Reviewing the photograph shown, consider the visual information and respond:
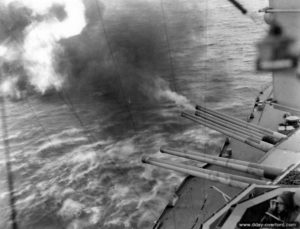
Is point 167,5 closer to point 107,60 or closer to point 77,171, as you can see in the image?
point 107,60

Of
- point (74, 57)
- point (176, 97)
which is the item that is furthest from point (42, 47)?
point (176, 97)

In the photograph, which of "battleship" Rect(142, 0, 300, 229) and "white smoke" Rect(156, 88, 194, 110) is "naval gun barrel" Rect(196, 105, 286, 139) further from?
"white smoke" Rect(156, 88, 194, 110)

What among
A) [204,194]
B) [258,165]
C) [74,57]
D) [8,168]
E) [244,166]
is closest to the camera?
[258,165]

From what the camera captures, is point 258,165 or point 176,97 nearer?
point 258,165

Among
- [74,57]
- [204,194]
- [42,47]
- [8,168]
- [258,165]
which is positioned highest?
[42,47]

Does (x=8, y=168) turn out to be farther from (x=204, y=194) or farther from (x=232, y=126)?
(x=204, y=194)

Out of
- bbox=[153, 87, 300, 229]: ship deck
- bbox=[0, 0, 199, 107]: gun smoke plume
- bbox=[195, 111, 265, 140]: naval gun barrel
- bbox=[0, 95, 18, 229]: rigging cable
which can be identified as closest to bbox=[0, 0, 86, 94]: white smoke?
bbox=[0, 0, 199, 107]: gun smoke plume

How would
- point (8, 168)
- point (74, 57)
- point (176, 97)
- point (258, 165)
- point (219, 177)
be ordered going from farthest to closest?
point (74, 57), point (176, 97), point (8, 168), point (258, 165), point (219, 177)

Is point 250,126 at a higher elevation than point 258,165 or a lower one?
higher

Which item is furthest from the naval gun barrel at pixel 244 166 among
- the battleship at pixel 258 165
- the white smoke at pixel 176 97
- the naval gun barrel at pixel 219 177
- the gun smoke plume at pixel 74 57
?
the gun smoke plume at pixel 74 57
